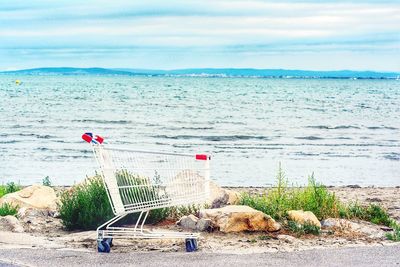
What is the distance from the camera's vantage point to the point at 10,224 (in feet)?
40.2

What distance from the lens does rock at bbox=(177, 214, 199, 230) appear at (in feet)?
39.8

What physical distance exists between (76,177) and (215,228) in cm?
1029

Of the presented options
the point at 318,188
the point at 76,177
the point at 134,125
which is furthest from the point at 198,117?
the point at 318,188

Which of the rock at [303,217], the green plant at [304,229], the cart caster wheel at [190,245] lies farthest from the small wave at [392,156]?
the cart caster wheel at [190,245]

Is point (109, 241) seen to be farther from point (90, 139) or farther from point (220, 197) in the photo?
point (220, 197)

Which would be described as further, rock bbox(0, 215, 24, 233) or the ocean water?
the ocean water

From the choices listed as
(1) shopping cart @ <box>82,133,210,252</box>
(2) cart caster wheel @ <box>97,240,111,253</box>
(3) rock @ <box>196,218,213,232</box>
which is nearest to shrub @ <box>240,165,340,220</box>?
(3) rock @ <box>196,218,213,232</box>

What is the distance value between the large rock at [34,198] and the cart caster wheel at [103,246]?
399cm

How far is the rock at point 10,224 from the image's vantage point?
1208cm

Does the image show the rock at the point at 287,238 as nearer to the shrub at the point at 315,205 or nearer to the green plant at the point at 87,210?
the shrub at the point at 315,205

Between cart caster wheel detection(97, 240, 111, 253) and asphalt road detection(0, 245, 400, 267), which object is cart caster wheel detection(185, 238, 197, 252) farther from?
cart caster wheel detection(97, 240, 111, 253)

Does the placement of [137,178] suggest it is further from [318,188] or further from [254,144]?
[254,144]

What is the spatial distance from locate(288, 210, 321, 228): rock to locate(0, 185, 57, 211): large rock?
4.61 m

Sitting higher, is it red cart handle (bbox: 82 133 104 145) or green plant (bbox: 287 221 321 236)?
red cart handle (bbox: 82 133 104 145)
